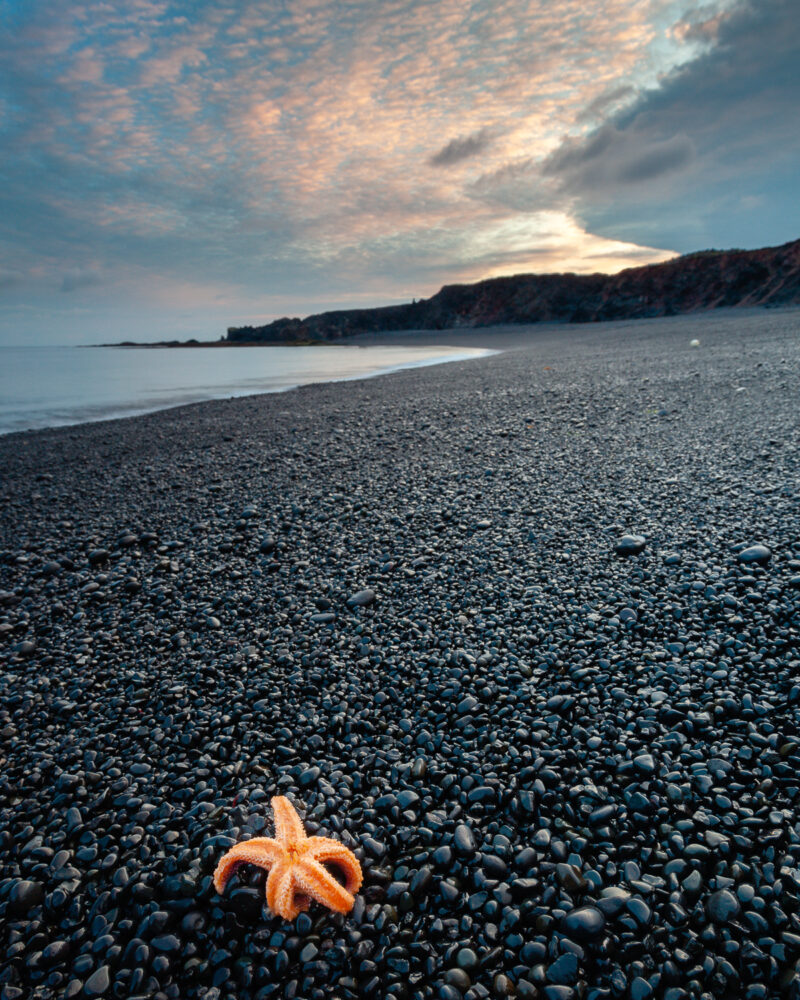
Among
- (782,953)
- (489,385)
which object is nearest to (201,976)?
(782,953)

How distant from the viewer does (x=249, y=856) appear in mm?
2082

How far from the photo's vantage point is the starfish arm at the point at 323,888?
Answer: 195 centimetres

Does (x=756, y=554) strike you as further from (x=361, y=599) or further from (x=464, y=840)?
(x=464, y=840)

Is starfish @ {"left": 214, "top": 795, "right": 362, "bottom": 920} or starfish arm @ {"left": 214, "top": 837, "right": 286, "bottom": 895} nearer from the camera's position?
starfish @ {"left": 214, "top": 795, "right": 362, "bottom": 920}

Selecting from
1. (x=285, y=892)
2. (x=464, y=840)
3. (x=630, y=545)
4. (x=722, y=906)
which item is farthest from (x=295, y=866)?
(x=630, y=545)

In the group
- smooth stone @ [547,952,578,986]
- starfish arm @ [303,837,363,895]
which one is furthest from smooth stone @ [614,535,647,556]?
starfish arm @ [303,837,363,895]

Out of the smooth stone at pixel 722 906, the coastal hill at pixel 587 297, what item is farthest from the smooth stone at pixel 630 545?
the coastal hill at pixel 587 297

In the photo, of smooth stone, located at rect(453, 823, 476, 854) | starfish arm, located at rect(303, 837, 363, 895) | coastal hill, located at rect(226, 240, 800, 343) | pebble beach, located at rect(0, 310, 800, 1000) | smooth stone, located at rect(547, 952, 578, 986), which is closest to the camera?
smooth stone, located at rect(547, 952, 578, 986)

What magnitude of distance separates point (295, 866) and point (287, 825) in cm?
17

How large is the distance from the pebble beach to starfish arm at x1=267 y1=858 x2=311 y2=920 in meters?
0.04

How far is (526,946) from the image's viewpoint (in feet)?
6.03

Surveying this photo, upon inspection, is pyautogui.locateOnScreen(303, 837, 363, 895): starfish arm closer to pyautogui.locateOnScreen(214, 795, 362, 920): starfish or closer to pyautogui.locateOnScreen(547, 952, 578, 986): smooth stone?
pyautogui.locateOnScreen(214, 795, 362, 920): starfish

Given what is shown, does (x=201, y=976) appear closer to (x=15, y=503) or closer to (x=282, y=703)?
(x=282, y=703)

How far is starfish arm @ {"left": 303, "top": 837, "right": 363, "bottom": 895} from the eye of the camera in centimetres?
206
